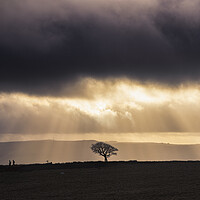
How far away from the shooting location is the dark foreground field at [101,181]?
55625 mm

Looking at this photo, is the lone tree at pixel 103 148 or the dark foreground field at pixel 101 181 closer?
the dark foreground field at pixel 101 181

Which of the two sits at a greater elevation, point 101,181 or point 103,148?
point 103,148

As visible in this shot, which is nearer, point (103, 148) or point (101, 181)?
point (101, 181)

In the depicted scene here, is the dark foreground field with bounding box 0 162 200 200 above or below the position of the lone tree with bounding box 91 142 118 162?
below

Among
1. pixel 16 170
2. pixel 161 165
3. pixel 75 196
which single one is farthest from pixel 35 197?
pixel 161 165

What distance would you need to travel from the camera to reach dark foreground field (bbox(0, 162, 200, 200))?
182 ft

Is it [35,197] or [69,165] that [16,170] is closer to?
[69,165]

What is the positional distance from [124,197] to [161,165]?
4418 centimetres

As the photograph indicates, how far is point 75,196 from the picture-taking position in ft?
182

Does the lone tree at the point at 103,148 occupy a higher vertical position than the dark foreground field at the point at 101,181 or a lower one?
higher

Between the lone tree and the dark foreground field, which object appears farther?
the lone tree

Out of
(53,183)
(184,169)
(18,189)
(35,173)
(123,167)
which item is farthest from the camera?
(123,167)

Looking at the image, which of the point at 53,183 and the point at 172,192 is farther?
the point at 53,183

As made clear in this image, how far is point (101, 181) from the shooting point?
72.2m
